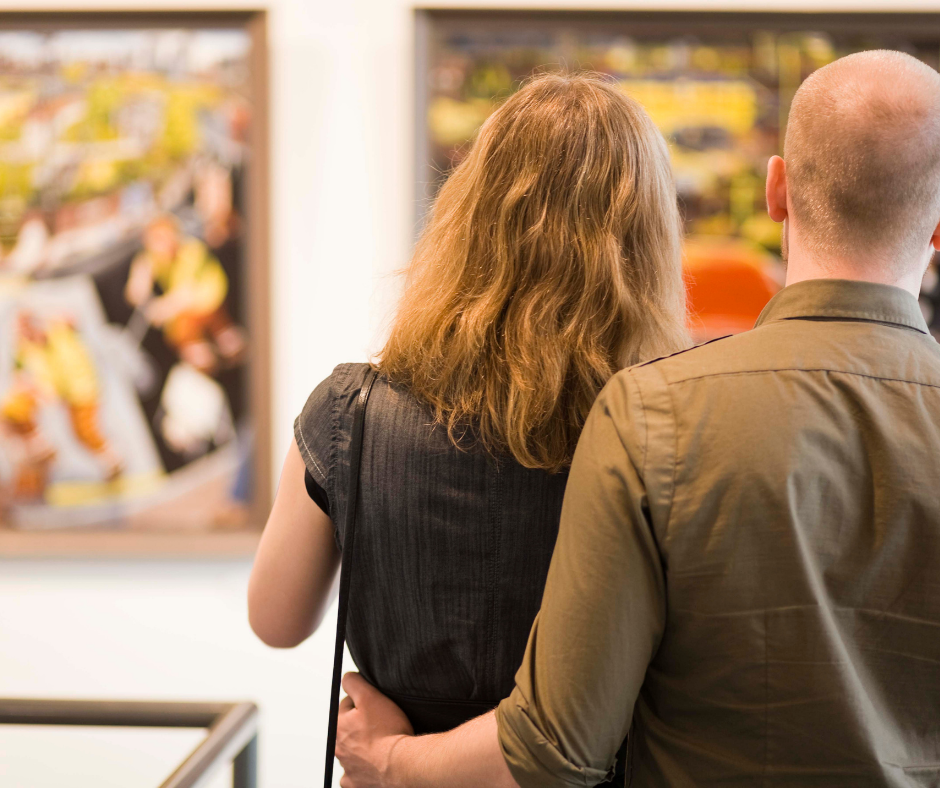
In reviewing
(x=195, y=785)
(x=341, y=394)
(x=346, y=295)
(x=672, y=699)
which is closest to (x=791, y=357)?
(x=672, y=699)

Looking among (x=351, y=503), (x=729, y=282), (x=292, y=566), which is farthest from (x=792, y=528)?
(x=729, y=282)

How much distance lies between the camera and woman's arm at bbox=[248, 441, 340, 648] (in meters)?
0.94

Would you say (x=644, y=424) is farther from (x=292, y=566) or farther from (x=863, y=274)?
(x=292, y=566)

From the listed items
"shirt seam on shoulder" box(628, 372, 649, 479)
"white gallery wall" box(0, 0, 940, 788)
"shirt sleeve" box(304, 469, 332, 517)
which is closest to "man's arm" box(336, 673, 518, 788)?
"shirt sleeve" box(304, 469, 332, 517)

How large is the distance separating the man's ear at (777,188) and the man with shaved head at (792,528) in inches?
1.8

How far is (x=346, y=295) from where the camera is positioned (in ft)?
6.93

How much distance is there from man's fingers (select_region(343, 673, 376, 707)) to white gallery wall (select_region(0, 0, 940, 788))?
1.19 meters

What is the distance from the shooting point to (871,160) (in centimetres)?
73

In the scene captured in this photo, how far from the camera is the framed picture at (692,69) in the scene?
2.04 meters

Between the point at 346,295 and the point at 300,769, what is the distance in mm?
1229

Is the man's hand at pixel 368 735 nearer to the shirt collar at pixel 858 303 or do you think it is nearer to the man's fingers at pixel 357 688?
the man's fingers at pixel 357 688

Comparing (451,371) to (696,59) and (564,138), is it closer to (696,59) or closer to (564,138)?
(564,138)

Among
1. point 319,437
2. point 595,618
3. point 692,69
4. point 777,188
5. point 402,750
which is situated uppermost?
point 692,69

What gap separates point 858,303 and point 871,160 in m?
0.12
